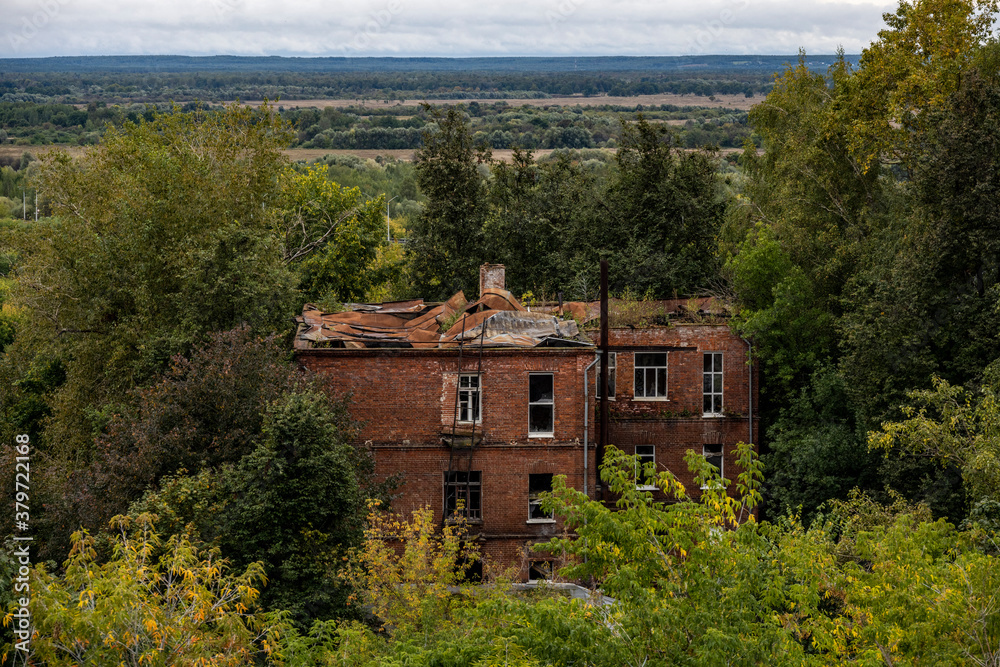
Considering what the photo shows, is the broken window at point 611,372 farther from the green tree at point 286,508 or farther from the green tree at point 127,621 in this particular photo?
the green tree at point 127,621

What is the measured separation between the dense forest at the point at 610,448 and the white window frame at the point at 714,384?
1.32 metres

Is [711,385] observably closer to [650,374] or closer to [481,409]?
[650,374]

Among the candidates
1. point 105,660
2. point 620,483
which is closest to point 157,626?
point 105,660

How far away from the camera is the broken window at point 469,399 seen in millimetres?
27141

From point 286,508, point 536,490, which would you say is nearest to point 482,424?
point 536,490

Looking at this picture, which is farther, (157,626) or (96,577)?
(96,577)

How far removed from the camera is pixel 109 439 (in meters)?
21.9

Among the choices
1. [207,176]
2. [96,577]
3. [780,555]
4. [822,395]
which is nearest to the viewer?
[96,577]

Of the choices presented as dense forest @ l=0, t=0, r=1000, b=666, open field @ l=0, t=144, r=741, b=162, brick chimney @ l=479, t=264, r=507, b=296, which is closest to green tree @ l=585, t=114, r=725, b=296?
dense forest @ l=0, t=0, r=1000, b=666

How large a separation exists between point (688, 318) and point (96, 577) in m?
23.4

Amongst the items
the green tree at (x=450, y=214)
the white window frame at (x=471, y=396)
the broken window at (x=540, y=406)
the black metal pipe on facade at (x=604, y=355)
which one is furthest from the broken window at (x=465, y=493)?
the green tree at (x=450, y=214)

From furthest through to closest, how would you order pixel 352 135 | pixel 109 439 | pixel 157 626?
pixel 352 135 < pixel 109 439 < pixel 157 626

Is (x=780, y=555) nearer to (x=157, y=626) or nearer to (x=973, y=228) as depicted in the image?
(x=157, y=626)

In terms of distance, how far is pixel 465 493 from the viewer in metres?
27.5
